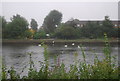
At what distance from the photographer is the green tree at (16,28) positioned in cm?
4225

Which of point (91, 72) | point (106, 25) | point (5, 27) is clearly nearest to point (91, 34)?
point (106, 25)

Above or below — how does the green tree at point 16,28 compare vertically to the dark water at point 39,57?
above

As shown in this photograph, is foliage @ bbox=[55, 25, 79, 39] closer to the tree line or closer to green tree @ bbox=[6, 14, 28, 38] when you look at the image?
the tree line

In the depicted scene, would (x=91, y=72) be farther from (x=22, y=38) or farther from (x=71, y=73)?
(x=22, y=38)

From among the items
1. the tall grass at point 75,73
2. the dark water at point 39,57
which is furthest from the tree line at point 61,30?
the tall grass at point 75,73

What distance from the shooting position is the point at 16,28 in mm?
43344

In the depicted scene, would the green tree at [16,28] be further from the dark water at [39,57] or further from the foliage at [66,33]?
the dark water at [39,57]

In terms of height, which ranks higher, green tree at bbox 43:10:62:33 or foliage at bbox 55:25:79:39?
green tree at bbox 43:10:62:33

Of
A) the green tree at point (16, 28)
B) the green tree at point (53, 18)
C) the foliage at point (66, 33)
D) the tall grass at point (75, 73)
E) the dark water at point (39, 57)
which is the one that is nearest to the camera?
the tall grass at point (75, 73)

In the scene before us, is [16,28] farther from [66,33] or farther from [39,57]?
[39,57]

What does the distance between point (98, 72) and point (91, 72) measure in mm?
250

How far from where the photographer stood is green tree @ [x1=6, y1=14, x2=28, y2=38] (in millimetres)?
42250

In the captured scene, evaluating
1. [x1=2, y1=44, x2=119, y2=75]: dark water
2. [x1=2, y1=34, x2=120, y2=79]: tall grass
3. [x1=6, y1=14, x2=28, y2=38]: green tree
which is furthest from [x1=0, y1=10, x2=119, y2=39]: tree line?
[x1=2, y1=34, x2=120, y2=79]: tall grass

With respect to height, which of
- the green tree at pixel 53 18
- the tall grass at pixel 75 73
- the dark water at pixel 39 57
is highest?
the green tree at pixel 53 18
